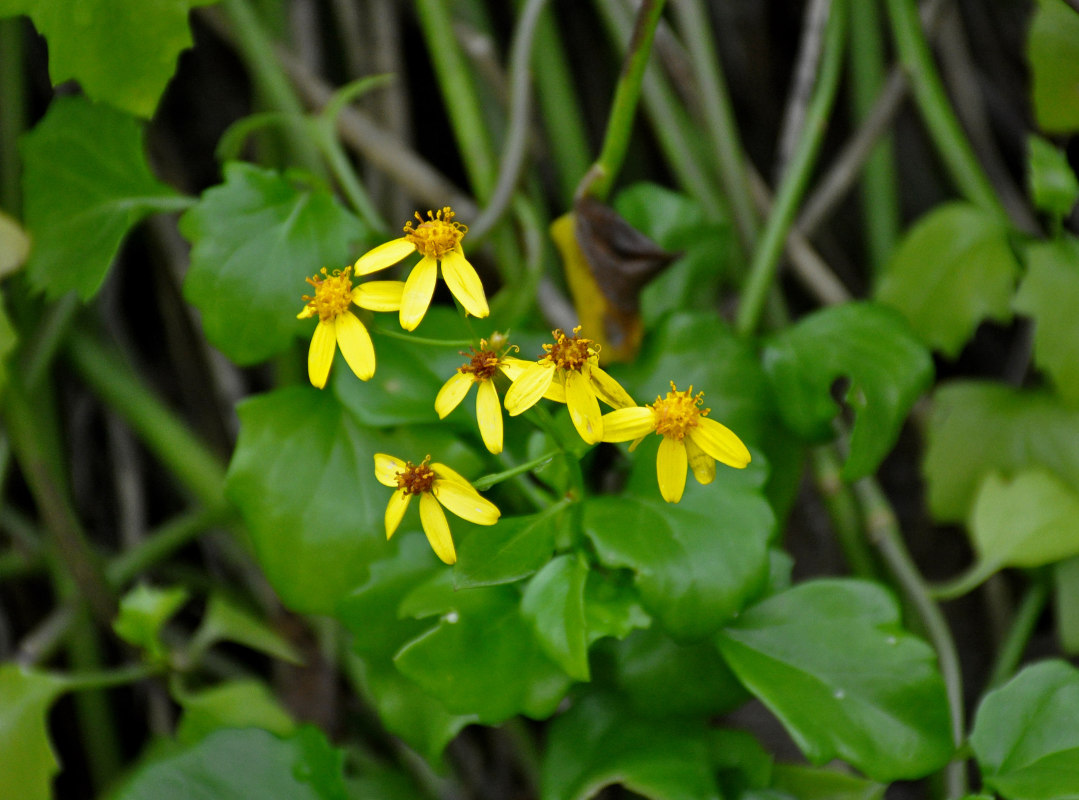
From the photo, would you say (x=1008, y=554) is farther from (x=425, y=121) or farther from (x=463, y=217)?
(x=425, y=121)

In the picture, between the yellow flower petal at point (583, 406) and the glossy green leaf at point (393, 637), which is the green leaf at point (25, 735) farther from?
the yellow flower petal at point (583, 406)

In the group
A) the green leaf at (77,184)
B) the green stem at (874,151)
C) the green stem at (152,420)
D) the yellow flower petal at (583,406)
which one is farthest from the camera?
the green stem at (874,151)

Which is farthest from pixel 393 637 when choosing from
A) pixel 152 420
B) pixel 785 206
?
pixel 785 206

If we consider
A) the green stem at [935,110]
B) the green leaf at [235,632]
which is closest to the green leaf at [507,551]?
the green leaf at [235,632]

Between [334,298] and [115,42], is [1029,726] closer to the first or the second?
[334,298]

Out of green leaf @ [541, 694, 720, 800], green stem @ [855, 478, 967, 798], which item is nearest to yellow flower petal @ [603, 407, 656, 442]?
green leaf @ [541, 694, 720, 800]

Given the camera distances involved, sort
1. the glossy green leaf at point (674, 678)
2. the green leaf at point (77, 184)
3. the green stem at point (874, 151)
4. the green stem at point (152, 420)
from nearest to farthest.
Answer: the glossy green leaf at point (674, 678) → the green leaf at point (77, 184) → the green stem at point (152, 420) → the green stem at point (874, 151)

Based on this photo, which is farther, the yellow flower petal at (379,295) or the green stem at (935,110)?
the green stem at (935,110)
